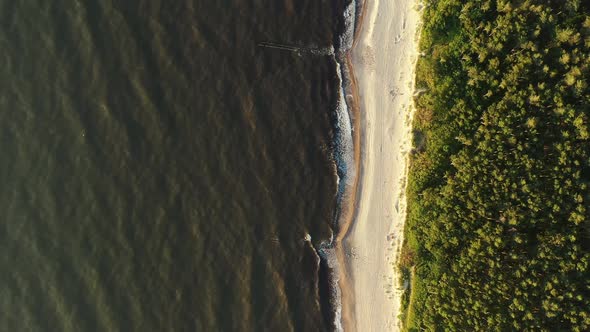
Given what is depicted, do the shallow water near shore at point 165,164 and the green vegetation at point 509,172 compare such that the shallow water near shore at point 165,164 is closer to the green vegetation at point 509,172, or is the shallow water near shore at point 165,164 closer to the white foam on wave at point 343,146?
the white foam on wave at point 343,146

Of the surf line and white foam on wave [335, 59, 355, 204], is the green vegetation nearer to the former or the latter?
the surf line

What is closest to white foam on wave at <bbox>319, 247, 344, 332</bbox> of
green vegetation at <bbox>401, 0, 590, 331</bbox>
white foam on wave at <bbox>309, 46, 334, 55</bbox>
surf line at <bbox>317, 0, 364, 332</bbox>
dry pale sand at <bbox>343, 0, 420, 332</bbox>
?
surf line at <bbox>317, 0, 364, 332</bbox>

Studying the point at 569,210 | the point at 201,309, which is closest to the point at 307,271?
the point at 201,309

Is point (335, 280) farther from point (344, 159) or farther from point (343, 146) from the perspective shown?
point (343, 146)

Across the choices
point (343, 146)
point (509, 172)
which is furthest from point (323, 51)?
point (509, 172)

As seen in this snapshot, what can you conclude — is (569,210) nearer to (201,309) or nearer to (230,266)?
(230,266)

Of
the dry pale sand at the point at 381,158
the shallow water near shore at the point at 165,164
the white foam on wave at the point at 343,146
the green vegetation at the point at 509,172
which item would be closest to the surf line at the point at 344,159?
the white foam on wave at the point at 343,146
